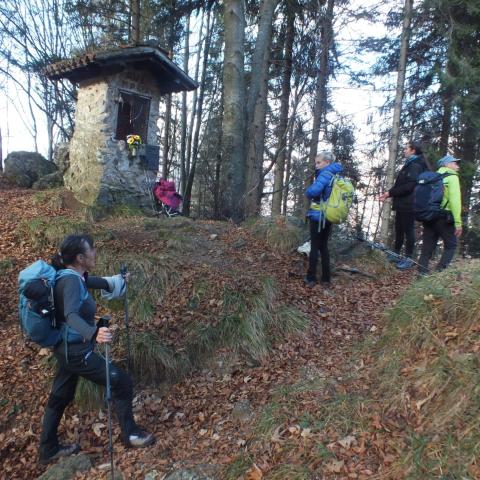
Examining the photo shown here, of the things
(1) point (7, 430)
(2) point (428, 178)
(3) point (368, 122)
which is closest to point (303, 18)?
(3) point (368, 122)

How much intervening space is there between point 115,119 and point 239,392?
23.3ft

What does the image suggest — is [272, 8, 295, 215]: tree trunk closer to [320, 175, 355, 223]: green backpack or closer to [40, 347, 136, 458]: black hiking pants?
[320, 175, 355, 223]: green backpack

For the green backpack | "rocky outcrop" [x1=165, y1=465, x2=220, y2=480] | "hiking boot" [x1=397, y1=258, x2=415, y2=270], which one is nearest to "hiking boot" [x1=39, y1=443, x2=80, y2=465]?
"rocky outcrop" [x1=165, y1=465, x2=220, y2=480]

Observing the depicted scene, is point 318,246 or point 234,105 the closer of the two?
point 318,246

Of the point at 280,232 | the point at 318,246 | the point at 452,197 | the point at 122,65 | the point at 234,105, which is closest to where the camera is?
the point at 452,197

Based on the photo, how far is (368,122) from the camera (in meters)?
13.1

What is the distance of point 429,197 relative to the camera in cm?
567

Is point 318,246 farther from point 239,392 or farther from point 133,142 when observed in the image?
point 133,142

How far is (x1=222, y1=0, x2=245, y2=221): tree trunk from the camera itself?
927cm

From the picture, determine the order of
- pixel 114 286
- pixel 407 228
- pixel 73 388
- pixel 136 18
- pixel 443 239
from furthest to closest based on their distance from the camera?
1. pixel 136 18
2. pixel 407 228
3. pixel 443 239
4. pixel 114 286
5. pixel 73 388

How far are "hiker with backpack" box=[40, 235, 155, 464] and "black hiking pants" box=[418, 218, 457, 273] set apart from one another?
4.59m

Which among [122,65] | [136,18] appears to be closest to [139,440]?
[122,65]

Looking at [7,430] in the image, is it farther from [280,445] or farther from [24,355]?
[280,445]

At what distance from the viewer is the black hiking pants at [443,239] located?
570 centimetres
